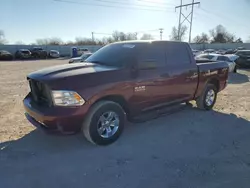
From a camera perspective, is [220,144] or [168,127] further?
[168,127]

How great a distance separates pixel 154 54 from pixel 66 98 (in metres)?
2.36

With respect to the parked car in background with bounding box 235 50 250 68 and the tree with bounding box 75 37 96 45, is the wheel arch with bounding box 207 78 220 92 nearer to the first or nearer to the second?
the parked car in background with bounding box 235 50 250 68

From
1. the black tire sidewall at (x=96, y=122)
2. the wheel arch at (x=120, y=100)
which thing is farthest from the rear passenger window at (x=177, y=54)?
the black tire sidewall at (x=96, y=122)

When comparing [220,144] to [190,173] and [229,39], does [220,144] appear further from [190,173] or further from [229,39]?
[229,39]

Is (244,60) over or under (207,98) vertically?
over

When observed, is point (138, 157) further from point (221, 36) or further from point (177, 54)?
point (221, 36)

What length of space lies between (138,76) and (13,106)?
14.5 ft

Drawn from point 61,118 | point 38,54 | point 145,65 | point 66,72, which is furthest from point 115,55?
point 38,54

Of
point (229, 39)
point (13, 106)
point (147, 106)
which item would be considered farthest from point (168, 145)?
point (229, 39)

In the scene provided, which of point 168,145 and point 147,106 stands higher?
point 147,106

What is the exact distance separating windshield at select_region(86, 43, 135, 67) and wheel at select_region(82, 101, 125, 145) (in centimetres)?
96

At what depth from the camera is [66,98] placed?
151 inches

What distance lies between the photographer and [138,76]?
4688 millimetres

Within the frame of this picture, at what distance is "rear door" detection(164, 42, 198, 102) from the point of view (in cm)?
548
